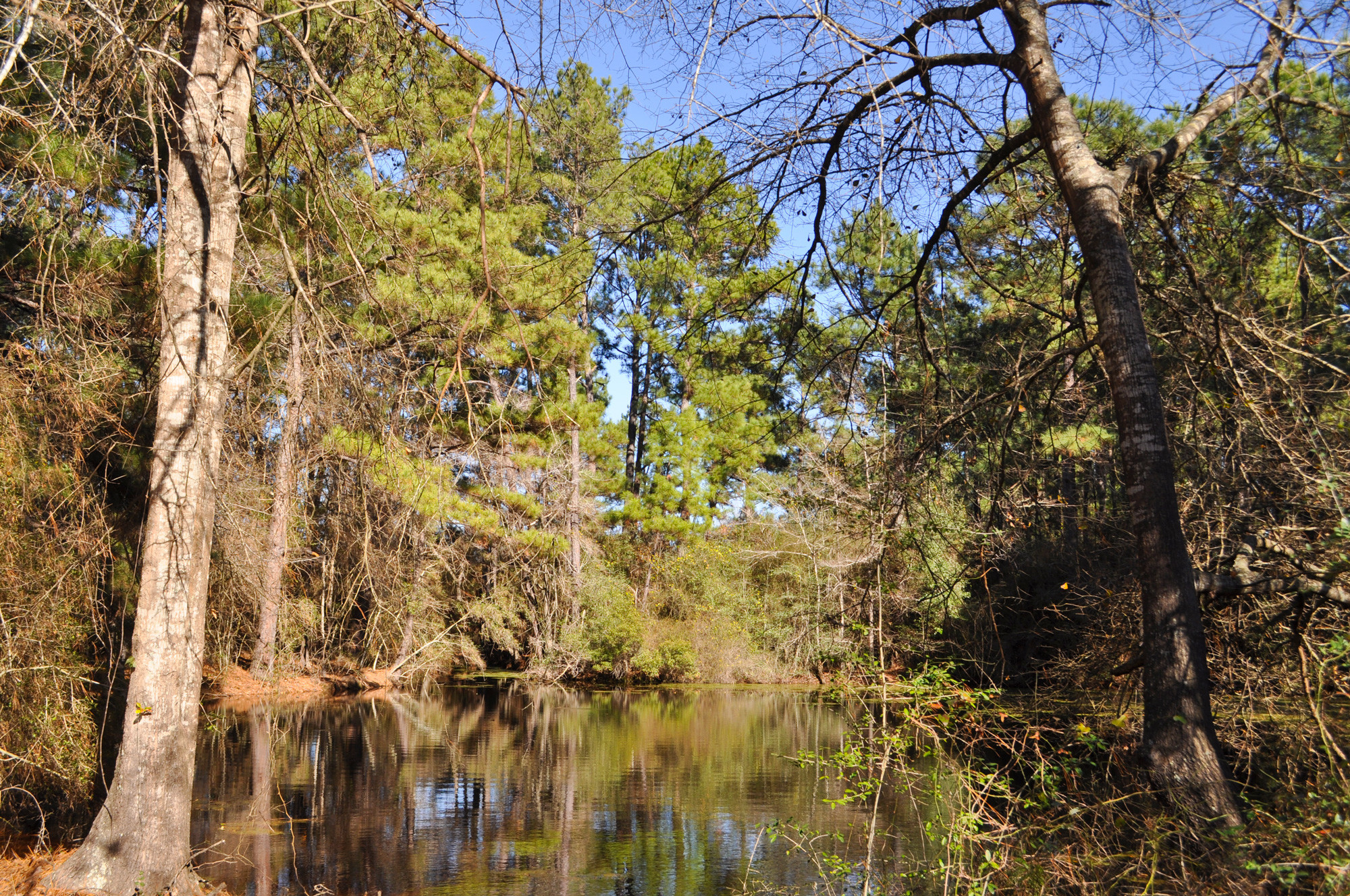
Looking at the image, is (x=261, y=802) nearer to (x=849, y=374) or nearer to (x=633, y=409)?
(x=849, y=374)

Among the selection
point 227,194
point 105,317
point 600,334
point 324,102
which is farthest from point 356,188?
point 600,334

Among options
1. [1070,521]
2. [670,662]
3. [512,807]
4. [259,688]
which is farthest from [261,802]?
[670,662]

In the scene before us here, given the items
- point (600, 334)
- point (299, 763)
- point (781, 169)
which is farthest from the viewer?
point (600, 334)

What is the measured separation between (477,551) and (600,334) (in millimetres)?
12486

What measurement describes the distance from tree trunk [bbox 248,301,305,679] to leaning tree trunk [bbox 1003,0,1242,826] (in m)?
3.61

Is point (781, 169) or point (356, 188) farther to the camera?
point (356, 188)

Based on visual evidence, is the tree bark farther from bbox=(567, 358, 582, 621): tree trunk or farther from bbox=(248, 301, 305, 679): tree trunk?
bbox=(567, 358, 582, 621): tree trunk

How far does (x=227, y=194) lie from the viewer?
5668 mm

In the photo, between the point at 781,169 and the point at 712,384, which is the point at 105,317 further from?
the point at 712,384

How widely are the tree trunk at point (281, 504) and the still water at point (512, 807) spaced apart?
4.61 ft

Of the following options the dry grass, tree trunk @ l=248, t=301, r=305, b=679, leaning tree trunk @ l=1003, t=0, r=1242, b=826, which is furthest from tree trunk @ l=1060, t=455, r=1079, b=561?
the dry grass

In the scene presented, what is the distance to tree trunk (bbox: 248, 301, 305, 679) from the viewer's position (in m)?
5.34

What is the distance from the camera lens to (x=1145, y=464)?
11.9ft

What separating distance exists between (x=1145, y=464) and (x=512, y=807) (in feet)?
24.4
